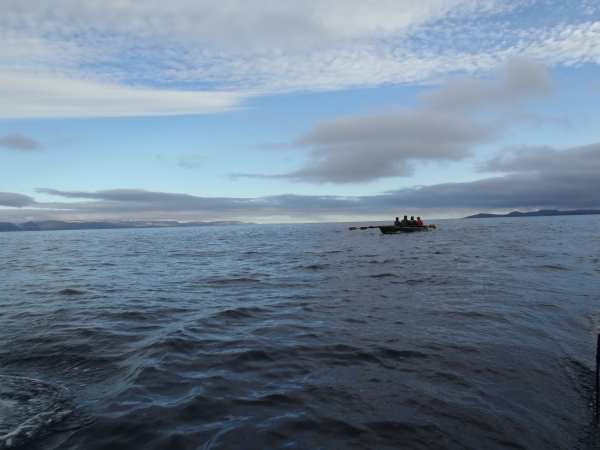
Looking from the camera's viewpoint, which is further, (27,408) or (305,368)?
(305,368)

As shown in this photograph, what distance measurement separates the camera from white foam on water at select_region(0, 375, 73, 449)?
197 inches

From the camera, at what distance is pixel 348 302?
1305cm

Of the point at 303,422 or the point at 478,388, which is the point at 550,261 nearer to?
the point at 478,388

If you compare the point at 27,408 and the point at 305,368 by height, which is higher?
the point at 27,408

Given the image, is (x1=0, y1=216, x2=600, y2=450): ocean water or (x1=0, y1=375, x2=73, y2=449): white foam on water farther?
(x1=0, y1=216, x2=600, y2=450): ocean water

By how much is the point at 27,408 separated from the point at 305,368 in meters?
4.71

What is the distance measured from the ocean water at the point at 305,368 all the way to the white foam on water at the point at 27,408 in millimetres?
28

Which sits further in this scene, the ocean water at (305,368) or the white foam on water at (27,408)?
the ocean water at (305,368)

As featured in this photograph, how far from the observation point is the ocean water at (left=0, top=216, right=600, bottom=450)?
5.11m

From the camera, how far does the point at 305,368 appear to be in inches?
289

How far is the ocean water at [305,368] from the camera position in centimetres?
511

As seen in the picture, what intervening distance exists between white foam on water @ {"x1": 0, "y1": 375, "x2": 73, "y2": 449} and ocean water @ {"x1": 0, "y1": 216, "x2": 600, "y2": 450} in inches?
1.1

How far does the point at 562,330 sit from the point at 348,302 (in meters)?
6.27

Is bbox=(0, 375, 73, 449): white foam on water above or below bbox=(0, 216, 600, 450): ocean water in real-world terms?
above
